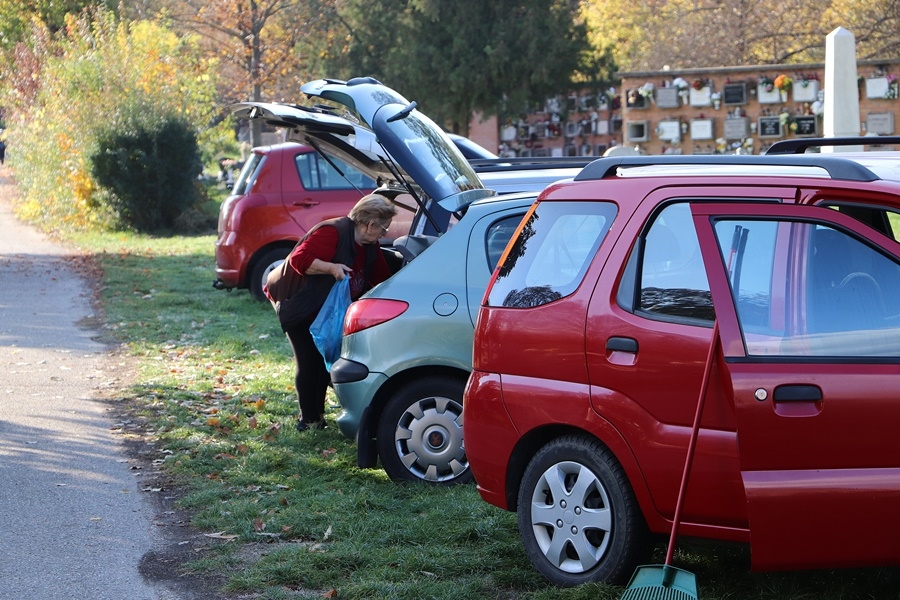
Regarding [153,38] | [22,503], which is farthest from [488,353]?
[153,38]

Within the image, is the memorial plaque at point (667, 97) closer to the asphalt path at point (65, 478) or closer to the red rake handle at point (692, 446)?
the asphalt path at point (65, 478)

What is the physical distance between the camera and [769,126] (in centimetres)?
2405

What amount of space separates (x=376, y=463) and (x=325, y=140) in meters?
2.41

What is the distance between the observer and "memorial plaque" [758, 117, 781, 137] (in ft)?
78.4

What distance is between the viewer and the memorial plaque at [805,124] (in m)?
24.0

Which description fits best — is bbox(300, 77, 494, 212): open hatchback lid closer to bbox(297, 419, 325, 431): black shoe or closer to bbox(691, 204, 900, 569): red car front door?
bbox(297, 419, 325, 431): black shoe

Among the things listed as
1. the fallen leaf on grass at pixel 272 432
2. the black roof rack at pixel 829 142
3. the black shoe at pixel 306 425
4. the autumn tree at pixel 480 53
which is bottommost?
the fallen leaf on grass at pixel 272 432

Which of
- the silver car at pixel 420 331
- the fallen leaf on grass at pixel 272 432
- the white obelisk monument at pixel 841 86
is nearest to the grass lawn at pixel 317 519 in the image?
the fallen leaf on grass at pixel 272 432

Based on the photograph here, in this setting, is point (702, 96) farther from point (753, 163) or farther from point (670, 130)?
point (753, 163)

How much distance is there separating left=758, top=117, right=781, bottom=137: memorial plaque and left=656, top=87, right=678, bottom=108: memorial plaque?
70.4 inches

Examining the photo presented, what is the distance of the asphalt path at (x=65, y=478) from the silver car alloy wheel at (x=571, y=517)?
1.68 metres

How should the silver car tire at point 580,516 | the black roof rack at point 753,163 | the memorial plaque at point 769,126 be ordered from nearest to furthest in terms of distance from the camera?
the black roof rack at point 753,163 < the silver car tire at point 580,516 < the memorial plaque at point 769,126

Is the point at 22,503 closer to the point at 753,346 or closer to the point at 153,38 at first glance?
the point at 753,346

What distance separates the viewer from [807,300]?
14.0 feet
